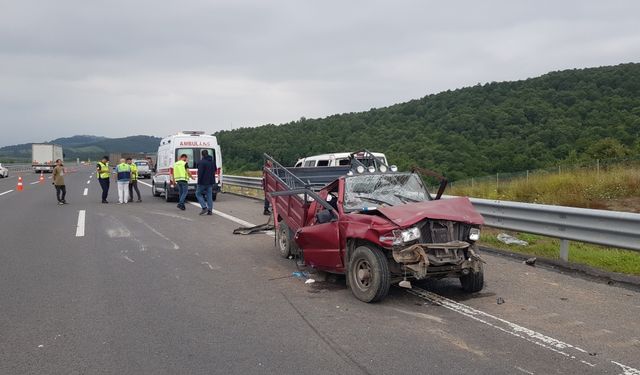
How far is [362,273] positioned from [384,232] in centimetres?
63

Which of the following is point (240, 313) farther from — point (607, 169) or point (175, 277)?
point (607, 169)

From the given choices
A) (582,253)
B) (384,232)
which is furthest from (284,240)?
(582,253)

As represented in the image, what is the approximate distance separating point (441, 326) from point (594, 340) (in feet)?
4.35

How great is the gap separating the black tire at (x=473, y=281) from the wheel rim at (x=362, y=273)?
3.79 ft

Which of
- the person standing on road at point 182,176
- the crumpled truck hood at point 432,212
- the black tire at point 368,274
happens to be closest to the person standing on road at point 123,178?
the person standing on road at point 182,176

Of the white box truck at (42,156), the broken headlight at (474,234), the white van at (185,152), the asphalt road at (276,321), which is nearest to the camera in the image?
the asphalt road at (276,321)

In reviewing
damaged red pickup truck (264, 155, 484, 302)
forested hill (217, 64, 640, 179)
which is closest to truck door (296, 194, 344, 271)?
damaged red pickup truck (264, 155, 484, 302)

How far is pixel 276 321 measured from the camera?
17.2ft

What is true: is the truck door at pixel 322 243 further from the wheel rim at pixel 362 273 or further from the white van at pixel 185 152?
the white van at pixel 185 152

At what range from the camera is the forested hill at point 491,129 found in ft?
136

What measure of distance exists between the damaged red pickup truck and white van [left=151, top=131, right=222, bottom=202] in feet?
38.1

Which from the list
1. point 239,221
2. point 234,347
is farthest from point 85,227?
point 234,347

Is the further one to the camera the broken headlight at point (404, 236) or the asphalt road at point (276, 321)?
the broken headlight at point (404, 236)

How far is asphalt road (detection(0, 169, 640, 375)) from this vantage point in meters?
4.15
